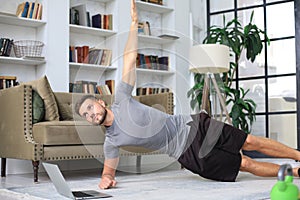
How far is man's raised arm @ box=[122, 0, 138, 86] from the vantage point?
2.97 metres

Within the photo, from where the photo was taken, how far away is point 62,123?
366 centimetres

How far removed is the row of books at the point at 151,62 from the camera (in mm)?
3406

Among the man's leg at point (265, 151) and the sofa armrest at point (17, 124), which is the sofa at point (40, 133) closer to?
the sofa armrest at point (17, 124)

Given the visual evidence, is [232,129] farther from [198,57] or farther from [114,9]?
[114,9]

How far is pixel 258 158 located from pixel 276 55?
50.8 inches

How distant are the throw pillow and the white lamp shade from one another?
1183mm

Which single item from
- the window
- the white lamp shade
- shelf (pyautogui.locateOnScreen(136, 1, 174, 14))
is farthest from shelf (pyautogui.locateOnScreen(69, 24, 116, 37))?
the window

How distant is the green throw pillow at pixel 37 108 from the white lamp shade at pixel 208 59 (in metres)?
1.22

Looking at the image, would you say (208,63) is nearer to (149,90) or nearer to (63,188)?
(149,90)

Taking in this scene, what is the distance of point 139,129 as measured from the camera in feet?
9.82

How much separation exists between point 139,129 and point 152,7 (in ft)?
10.4

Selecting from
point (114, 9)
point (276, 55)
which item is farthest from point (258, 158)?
point (114, 9)

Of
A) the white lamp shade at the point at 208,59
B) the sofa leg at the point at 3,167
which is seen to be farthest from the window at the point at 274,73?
the sofa leg at the point at 3,167

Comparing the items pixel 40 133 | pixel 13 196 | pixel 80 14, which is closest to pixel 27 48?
pixel 80 14
